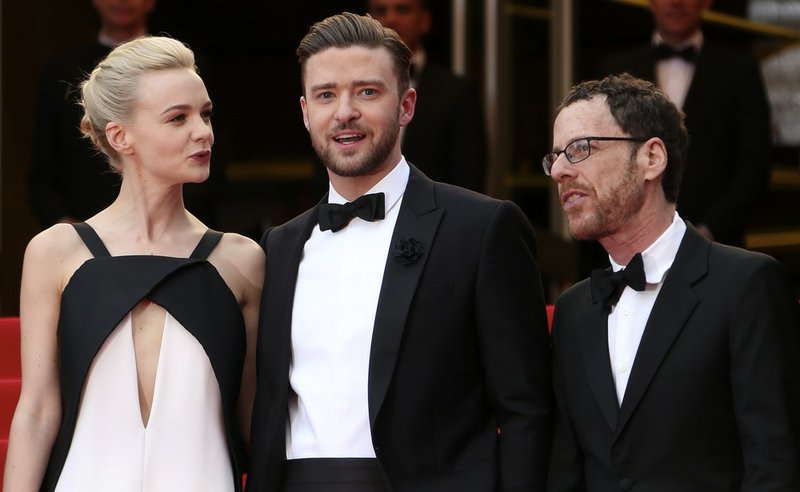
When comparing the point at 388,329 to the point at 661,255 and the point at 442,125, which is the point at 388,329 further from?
the point at 442,125

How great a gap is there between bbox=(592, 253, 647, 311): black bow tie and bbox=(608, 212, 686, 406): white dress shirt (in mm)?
19

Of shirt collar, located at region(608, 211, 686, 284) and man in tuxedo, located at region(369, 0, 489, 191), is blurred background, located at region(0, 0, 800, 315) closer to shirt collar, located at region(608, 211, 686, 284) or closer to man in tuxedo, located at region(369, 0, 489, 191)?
man in tuxedo, located at region(369, 0, 489, 191)

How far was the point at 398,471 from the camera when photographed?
10.1 ft

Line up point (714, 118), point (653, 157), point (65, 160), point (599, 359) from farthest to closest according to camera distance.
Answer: point (65, 160)
point (714, 118)
point (653, 157)
point (599, 359)

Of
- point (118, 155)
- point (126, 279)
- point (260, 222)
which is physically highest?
point (118, 155)

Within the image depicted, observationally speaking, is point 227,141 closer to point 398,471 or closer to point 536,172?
point 536,172

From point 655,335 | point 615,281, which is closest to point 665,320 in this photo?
point 655,335

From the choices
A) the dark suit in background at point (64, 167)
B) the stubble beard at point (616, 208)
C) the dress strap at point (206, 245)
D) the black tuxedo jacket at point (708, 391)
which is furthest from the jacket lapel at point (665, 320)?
the dark suit in background at point (64, 167)

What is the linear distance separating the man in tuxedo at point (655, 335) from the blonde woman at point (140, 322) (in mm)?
816

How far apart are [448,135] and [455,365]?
8.27 ft

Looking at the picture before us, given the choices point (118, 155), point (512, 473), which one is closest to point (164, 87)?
point (118, 155)

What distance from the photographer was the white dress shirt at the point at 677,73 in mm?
5504

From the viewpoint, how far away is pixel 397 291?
316 centimetres

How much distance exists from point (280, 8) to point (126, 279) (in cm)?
777
